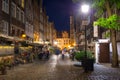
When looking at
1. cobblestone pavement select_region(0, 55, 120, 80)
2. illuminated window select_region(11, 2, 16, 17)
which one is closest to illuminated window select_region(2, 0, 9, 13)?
illuminated window select_region(11, 2, 16, 17)

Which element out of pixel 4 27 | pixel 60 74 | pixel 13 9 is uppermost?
pixel 13 9

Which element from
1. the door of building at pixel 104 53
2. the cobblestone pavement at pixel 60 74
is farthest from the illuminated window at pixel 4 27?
the door of building at pixel 104 53

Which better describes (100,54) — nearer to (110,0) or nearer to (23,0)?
(110,0)

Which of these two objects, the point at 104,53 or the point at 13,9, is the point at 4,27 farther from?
the point at 104,53

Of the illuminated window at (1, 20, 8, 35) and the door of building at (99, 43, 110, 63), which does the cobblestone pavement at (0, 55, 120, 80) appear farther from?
the illuminated window at (1, 20, 8, 35)

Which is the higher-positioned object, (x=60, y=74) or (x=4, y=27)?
(x=4, y=27)

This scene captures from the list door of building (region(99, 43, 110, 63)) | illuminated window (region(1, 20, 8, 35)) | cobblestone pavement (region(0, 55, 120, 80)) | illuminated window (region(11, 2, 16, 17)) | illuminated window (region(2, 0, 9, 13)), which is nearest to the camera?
cobblestone pavement (region(0, 55, 120, 80))

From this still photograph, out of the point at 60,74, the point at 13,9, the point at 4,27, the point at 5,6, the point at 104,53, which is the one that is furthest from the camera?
the point at 13,9

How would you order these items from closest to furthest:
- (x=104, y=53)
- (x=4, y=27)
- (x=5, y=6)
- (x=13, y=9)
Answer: (x=104, y=53) → (x=4, y=27) → (x=5, y=6) → (x=13, y=9)

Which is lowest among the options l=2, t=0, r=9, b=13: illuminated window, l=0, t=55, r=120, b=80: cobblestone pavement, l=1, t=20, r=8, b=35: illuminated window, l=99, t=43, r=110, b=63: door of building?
l=0, t=55, r=120, b=80: cobblestone pavement

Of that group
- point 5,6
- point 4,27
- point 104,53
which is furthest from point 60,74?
point 5,6

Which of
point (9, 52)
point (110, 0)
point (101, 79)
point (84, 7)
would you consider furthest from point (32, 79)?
point (9, 52)

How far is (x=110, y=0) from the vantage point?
93.0ft

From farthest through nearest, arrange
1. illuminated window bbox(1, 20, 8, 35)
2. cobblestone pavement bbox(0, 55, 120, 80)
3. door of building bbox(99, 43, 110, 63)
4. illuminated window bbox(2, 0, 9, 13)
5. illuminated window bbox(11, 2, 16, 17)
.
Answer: illuminated window bbox(11, 2, 16, 17) < door of building bbox(99, 43, 110, 63) < illuminated window bbox(2, 0, 9, 13) < illuminated window bbox(1, 20, 8, 35) < cobblestone pavement bbox(0, 55, 120, 80)
